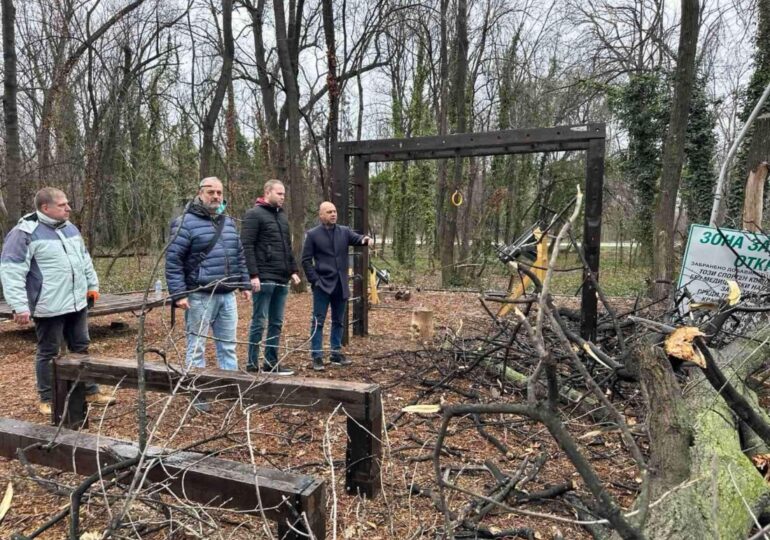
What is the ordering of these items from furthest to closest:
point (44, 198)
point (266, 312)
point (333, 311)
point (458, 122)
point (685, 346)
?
point (458, 122) < point (333, 311) < point (266, 312) < point (44, 198) < point (685, 346)

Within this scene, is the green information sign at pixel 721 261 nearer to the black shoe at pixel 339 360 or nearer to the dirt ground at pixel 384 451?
the dirt ground at pixel 384 451

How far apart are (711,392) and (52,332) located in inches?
175

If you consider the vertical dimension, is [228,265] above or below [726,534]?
above

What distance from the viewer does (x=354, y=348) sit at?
619 centimetres

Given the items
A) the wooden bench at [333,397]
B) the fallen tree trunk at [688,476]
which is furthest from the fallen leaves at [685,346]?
the wooden bench at [333,397]

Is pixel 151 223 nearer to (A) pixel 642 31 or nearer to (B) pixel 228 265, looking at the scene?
(B) pixel 228 265

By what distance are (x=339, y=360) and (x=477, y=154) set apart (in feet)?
9.46

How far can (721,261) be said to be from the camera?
5.02 m

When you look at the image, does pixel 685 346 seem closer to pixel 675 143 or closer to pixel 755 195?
pixel 755 195

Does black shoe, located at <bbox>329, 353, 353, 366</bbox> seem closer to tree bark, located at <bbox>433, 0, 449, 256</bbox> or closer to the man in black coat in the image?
the man in black coat

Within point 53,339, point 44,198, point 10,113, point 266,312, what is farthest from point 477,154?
Result: point 10,113

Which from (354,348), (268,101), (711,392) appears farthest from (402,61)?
(711,392)

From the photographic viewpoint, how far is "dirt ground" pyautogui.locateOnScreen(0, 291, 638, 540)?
2.45 m

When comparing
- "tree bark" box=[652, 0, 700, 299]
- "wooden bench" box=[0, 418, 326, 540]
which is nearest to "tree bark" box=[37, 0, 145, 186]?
"wooden bench" box=[0, 418, 326, 540]
